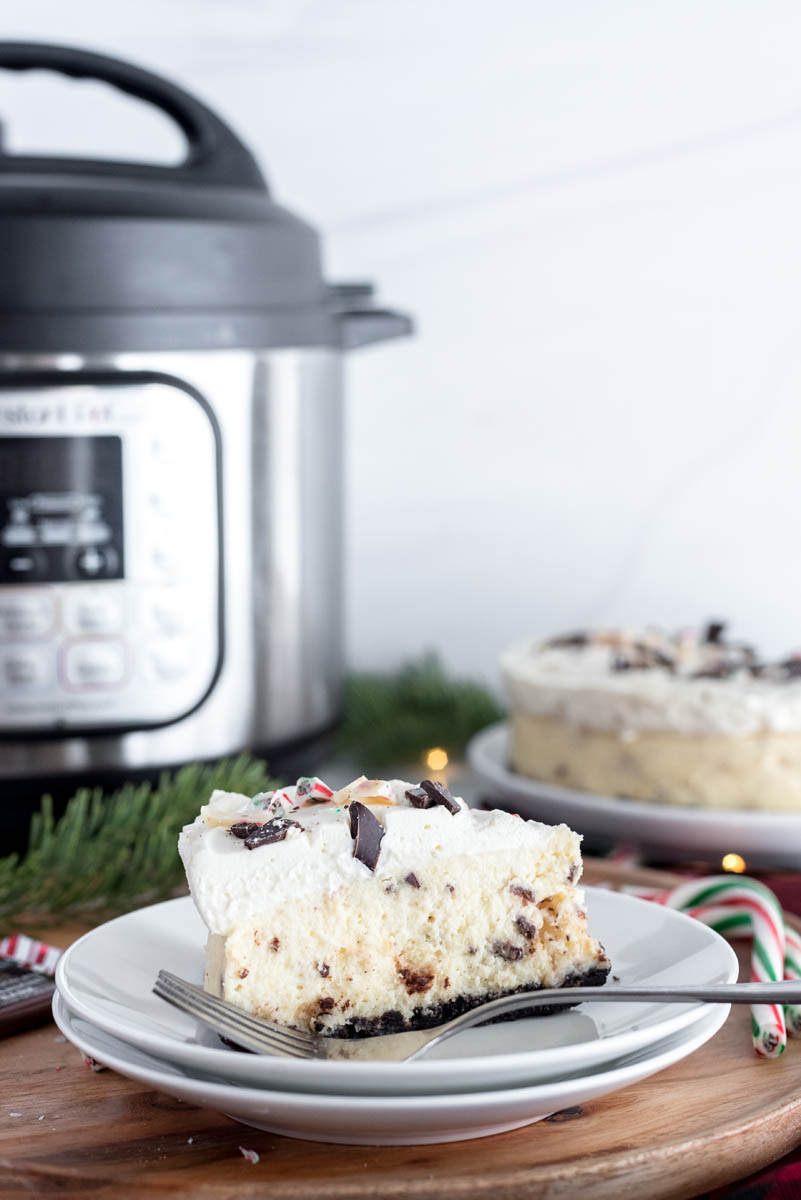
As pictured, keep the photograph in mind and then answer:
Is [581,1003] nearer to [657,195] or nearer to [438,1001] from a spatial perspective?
[438,1001]

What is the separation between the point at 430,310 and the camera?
1.74 meters

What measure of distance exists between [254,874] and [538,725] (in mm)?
653

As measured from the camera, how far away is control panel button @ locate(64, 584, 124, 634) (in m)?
1.17

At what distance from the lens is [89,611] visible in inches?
46.1

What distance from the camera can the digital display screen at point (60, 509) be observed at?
1157 millimetres

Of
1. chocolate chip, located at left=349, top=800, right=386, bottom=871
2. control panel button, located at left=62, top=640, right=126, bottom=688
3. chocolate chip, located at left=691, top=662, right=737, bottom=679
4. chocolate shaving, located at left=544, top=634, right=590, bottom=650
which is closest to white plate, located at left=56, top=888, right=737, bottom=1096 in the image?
chocolate chip, located at left=349, top=800, right=386, bottom=871

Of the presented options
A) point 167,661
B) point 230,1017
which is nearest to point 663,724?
point 167,661

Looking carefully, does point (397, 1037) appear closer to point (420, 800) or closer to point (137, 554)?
point (420, 800)

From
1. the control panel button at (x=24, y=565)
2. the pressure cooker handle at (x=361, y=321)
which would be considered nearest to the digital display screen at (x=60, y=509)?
the control panel button at (x=24, y=565)

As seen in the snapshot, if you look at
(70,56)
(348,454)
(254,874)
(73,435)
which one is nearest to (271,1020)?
(254,874)

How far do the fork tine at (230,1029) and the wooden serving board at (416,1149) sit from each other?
0.16 feet

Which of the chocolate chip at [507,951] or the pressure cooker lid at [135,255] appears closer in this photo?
the chocolate chip at [507,951]

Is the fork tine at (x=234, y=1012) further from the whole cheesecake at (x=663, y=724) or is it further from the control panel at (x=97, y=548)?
the whole cheesecake at (x=663, y=724)

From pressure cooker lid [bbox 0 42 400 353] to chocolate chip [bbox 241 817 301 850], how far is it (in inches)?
21.5
